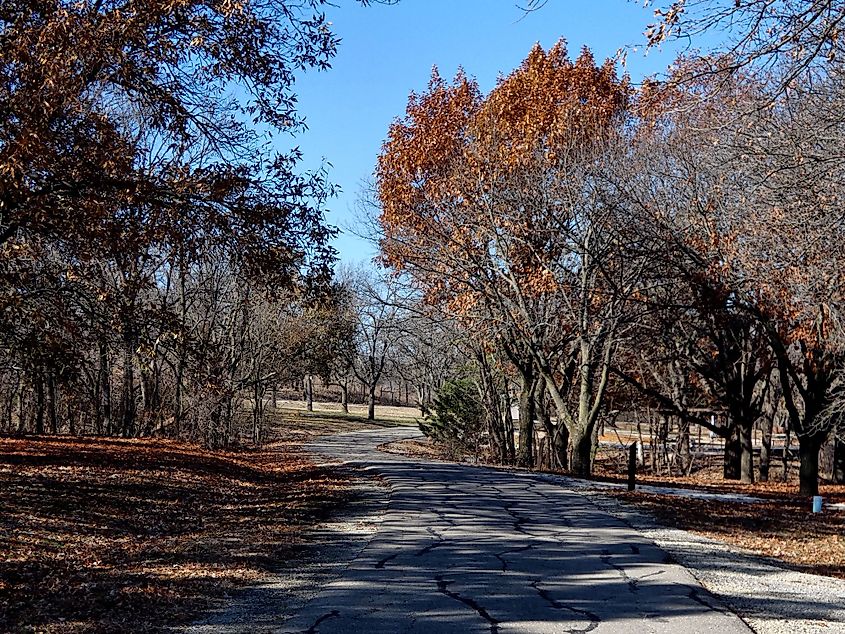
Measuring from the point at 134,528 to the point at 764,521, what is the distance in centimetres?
931

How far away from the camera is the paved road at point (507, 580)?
→ 617 cm

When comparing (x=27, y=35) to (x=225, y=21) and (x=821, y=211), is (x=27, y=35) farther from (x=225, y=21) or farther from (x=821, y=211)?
(x=821, y=211)

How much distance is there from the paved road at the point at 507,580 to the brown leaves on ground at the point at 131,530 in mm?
1231

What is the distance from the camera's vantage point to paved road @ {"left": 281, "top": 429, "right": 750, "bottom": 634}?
6.17 meters

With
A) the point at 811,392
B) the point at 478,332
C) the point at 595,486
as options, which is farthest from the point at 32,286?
the point at 811,392

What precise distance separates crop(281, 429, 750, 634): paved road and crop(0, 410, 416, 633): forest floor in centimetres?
119

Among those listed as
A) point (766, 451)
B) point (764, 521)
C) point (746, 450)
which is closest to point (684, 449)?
point (766, 451)

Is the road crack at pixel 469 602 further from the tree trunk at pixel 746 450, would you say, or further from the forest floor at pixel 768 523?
the tree trunk at pixel 746 450

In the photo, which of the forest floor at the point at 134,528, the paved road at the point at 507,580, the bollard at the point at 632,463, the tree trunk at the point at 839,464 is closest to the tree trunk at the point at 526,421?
the forest floor at the point at 134,528

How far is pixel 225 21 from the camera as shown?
9648 mm

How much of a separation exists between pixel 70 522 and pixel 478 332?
1374cm

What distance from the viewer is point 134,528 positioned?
988 centimetres

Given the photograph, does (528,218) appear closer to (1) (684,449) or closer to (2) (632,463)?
(2) (632,463)

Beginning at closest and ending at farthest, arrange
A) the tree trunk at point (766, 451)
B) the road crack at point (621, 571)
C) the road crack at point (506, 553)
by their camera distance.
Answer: the road crack at point (621, 571) → the road crack at point (506, 553) → the tree trunk at point (766, 451)
